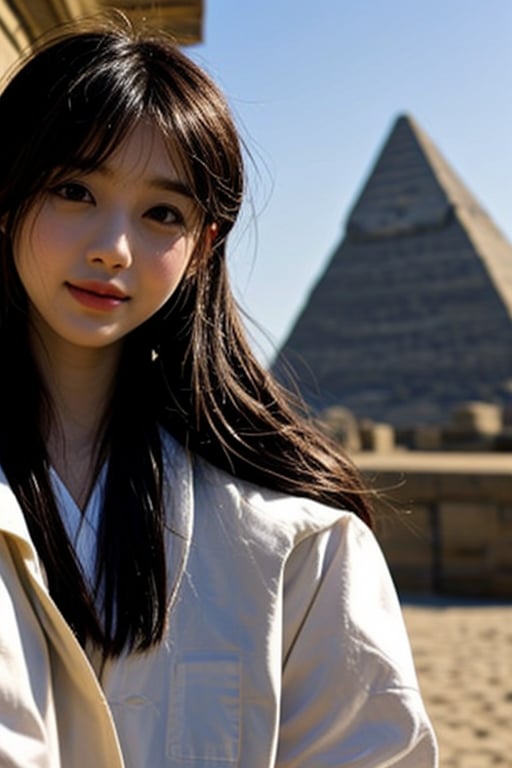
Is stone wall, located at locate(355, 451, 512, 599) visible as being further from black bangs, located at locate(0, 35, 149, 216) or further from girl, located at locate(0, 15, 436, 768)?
black bangs, located at locate(0, 35, 149, 216)

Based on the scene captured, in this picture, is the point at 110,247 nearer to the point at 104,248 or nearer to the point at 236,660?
A: the point at 104,248

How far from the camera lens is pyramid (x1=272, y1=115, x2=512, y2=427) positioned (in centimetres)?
8056

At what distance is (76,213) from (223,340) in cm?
34

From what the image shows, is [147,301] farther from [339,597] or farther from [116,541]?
[339,597]

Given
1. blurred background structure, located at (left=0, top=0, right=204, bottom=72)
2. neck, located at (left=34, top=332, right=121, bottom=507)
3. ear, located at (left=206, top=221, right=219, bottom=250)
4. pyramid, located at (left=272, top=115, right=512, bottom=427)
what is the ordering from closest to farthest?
1. neck, located at (left=34, top=332, right=121, bottom=507)
2. ear, located at (left=206, top=221, right=219, bottom=250)
3. blurred background structure, located at (left=0, top=0, right=204, bottom=72)
4. pyramid, located at (left=272, top=115, right=512, bottom=427)

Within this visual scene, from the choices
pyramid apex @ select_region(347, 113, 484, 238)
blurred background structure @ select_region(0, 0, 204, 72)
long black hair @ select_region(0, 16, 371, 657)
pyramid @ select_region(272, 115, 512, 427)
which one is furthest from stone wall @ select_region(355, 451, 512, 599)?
pyramid apex @ select_region(347, 113, 484, 238)

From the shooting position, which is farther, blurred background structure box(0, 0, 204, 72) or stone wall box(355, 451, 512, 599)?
stone wall box(355, 451, 512, 599)

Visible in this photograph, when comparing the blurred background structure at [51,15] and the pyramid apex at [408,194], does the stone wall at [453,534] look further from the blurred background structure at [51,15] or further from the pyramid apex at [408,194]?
the pyramid apex at [408,194]

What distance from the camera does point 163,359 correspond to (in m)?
1.64

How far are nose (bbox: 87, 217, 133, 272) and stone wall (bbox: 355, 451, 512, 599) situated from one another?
21.4 feet

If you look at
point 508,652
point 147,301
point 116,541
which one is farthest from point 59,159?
point 508,652

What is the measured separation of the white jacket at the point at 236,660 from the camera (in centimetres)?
123

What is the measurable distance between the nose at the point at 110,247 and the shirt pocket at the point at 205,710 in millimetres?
445

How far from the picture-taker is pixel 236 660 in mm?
1326
